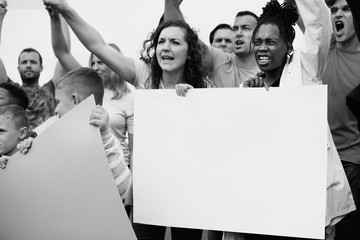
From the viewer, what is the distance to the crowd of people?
107 inches

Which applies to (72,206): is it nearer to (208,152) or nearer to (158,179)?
(158,179)

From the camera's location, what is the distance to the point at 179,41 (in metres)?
3.22

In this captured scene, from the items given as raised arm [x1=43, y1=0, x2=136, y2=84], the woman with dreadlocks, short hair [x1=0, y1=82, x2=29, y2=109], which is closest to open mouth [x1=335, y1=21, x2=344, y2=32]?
the woman with dreadlocks

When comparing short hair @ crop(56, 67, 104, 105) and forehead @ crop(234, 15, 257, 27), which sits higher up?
forehead @ crop(234, 15, 257, 27)

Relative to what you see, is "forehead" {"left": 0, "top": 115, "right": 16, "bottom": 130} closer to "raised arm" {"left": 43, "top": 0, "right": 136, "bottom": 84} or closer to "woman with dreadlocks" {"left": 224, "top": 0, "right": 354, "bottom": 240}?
"raised arm" {"left": 43, "top": 0, "right": 136, "bottom": 84}

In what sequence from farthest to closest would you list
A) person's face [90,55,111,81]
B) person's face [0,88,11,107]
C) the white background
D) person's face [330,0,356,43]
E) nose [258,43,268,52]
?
1. the white background
2. person's face [90,55,111,81]
3. person's face [0,88,11,107]
4. person's face [330,0,356,43]
5. nose [258,43,268,52]

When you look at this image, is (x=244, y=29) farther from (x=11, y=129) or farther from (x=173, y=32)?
(x=11, y=129)

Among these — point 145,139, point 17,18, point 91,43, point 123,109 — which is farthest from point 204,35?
point 145,139

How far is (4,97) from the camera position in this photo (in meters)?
3.94

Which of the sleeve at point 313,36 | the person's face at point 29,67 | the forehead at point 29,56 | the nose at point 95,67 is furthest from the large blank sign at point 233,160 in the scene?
the forehead at point 29,56

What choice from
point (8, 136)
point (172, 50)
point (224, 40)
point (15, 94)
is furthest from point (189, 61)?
point (224, 40)

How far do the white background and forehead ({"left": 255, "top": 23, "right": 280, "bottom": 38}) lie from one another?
6.41 ft

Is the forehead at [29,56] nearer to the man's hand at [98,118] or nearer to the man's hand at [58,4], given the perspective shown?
the man's hand at [58,4]

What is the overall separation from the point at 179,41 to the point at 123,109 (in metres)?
0.98
